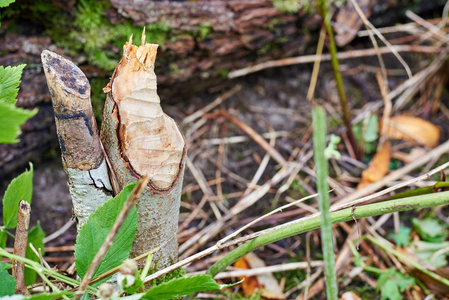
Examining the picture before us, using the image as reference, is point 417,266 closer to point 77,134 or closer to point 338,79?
point 338,79

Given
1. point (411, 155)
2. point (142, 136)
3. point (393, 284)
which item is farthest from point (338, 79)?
point (142, 136)

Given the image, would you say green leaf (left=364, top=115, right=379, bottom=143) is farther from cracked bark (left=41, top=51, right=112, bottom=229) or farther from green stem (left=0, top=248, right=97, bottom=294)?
green stem (left=0, top=248, right=97, bottom=294)

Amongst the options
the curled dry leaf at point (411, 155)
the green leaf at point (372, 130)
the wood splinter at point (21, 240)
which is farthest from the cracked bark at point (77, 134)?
the curled dry leaf at point (411, 155)

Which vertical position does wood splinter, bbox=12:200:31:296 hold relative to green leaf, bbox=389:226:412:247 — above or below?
above

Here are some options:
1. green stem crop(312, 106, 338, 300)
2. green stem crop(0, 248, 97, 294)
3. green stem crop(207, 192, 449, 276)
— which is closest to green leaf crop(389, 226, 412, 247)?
green stem crop(207, 192, 449, 276)

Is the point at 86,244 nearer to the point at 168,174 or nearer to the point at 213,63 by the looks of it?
the point at 168,174

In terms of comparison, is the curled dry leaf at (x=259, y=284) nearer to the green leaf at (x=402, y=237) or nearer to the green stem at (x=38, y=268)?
the green leaf at (x=402, y=237)
